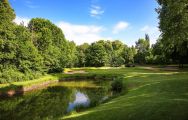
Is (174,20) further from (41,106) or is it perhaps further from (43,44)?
(43,44)

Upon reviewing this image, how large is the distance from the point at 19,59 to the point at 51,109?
70.5ft

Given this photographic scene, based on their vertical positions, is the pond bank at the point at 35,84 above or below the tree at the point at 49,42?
below

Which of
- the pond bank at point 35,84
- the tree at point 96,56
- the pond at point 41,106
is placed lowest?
the pond at point 41,106

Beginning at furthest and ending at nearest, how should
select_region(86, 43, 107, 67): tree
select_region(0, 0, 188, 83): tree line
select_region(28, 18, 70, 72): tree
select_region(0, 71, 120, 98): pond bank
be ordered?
select_region(86, 43, 107, 67): tree, select_region(28, 18, 70, 72): tree, select_region(0, 71, 120, 98): pond bank, select_region(0, 0, 188, 83): tree line

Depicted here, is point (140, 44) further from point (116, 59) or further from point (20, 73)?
point (20, 73)

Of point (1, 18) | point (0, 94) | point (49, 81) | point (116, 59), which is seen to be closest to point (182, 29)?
point (0, 94)

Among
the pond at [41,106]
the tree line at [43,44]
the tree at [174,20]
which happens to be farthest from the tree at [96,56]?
the tree at [174,20]

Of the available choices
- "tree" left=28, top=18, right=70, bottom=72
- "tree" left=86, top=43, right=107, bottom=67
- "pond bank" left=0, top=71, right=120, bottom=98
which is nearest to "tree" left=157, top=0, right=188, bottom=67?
"pond bank" left=0, top=71, right=120, bottom=98

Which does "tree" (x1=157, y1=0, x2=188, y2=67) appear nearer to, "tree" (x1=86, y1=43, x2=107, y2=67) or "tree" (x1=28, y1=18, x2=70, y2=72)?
"tree" (x1=28, y1=18, x2=70, y2=72)

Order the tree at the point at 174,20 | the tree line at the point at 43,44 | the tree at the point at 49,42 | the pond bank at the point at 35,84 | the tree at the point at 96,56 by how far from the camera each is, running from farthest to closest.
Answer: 1. the tree at the point at 96,56
2. the tree at the point at 49,42
3. the pond bank at the point at 35,84
4. the tree line at the point at 43,44
5. the tree at the point at 174,20

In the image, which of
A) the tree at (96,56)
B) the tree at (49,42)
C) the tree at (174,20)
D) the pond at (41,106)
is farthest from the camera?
the tree at (96,56)

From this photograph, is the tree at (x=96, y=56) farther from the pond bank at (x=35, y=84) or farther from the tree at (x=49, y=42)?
the pond bank at (x=35, y=84)

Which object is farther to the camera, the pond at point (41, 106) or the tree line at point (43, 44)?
the pond at point (41, 106)

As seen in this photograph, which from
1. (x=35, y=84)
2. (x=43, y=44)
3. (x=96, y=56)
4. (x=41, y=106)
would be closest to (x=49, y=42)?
(x=43, y=44)
